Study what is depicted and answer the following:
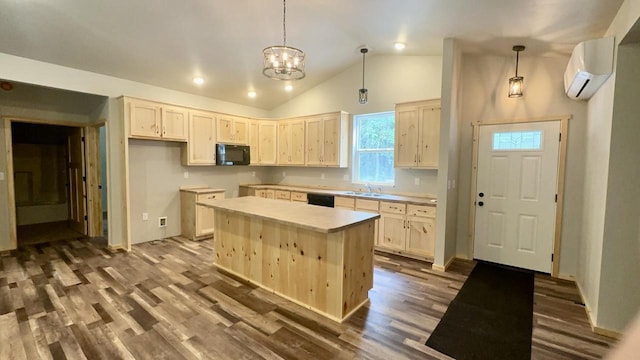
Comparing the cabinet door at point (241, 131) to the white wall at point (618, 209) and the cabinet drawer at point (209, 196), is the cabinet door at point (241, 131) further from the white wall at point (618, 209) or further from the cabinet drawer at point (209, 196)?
the white wall at point (618, 209)

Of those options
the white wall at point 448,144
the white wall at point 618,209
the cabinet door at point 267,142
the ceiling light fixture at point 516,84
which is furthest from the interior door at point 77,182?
the white wall at point 618,209

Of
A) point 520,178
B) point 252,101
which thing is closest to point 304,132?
point 252,101

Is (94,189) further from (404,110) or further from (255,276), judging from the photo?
(404,110)

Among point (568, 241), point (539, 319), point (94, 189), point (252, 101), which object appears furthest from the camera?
point (252, 101)

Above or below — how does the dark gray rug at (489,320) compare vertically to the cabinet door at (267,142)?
below

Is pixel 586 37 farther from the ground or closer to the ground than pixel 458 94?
farther from the ground

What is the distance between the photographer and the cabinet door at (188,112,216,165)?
5.26m

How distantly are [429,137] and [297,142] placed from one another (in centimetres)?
270

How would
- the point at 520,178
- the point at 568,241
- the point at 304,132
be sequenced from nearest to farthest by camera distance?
the point at 568,241
the point at 520,178
the point at 304,132

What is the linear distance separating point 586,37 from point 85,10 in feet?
17.6

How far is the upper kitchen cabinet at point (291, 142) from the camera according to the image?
19.8 feet

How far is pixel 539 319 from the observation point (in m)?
2.80

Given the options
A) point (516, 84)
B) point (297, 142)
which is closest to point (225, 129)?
point (297, 142)

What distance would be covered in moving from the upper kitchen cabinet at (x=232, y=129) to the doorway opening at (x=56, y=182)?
221 cm
